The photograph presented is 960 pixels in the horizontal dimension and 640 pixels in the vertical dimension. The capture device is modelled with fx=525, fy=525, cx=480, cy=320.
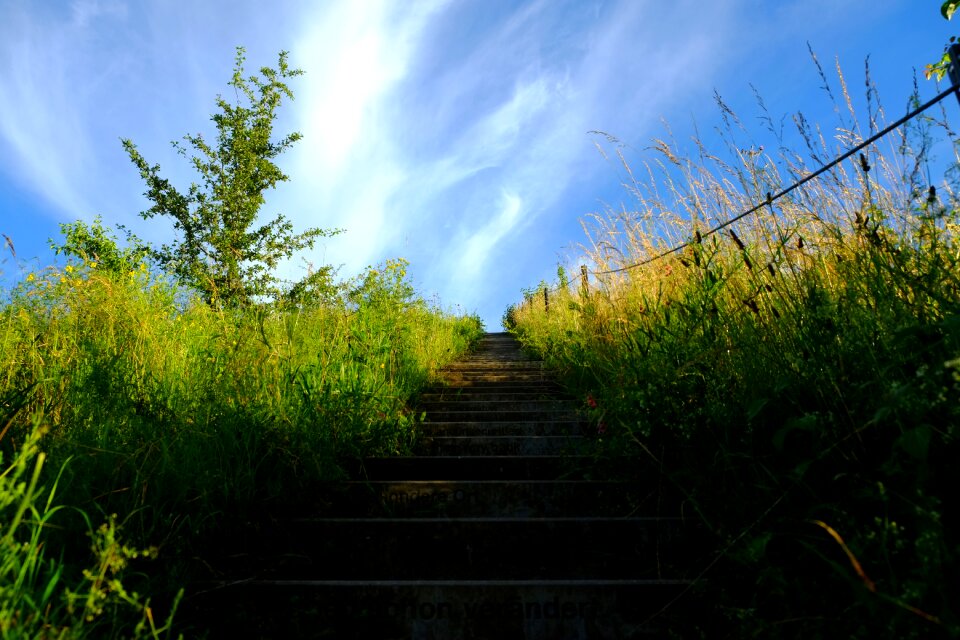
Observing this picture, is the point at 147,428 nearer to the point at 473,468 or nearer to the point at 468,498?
the point at 468,498

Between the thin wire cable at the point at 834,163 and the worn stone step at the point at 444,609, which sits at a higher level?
the thin wire cable at the point at 834,163

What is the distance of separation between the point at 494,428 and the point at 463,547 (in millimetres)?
1873

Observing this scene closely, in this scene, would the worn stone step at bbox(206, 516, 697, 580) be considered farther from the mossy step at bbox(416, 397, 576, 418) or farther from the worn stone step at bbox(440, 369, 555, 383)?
the worn stone step at bbox(440, 369, 555, 383)

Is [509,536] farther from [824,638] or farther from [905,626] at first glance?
[905,626]

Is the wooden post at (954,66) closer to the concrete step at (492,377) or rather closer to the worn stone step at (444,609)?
the worn stone step at (444,609)

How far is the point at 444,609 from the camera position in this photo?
163 cm

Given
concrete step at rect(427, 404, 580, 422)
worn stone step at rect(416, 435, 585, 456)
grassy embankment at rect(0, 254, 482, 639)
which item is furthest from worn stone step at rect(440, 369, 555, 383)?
worn stone step at rect(416, 435, 585, 456)

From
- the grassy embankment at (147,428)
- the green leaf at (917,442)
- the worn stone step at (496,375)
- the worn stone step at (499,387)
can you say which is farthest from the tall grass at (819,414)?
the worn stone step at (496,375)

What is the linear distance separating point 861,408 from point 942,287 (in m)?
0.60

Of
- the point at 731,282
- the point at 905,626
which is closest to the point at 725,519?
the point at 905,626

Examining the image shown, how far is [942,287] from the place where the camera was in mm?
1799

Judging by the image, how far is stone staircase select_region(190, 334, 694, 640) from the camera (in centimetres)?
160

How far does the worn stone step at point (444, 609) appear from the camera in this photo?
61.9 inches

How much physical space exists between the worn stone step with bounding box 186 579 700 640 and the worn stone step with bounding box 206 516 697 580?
11.6 inches
